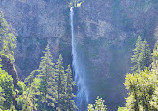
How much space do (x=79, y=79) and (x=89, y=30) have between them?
13.6m

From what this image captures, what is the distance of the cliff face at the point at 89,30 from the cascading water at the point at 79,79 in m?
1.07

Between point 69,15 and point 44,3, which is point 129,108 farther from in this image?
point 44,3

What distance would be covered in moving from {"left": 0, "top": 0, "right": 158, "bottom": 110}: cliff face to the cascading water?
41.9 inches

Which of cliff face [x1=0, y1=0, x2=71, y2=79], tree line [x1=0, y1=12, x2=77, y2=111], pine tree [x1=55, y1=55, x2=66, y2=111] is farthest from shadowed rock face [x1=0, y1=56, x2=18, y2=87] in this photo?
cliff face [x1=0, y1=0, x2=71, y2=79]

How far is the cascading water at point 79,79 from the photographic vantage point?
1556 inches

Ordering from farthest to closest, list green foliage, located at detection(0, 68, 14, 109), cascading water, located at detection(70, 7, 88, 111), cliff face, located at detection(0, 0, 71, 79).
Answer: cliff face, located at detection(0, 0, 71, 79) → cascading water, located at detection(70, 7, 88, 111) → green foliage, located at detection(0, 68, 14, 109)

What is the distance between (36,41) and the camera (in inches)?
1834

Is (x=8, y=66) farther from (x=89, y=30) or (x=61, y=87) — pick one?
(x=89, y=30)

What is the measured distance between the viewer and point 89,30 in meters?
47.8

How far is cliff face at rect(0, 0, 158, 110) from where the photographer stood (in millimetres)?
43250

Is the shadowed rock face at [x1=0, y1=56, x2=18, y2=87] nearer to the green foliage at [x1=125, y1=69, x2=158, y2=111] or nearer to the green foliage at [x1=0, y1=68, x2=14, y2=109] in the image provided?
the green foliage at [x1=0, y1=68, x2=14, y2=109]

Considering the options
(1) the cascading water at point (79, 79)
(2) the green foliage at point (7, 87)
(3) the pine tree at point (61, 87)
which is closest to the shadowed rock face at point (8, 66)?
(2) the green foliage at point (7, 87)

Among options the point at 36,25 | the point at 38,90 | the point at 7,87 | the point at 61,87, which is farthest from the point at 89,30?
the point at 7,87

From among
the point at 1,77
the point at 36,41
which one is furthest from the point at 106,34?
the point at 1,77
